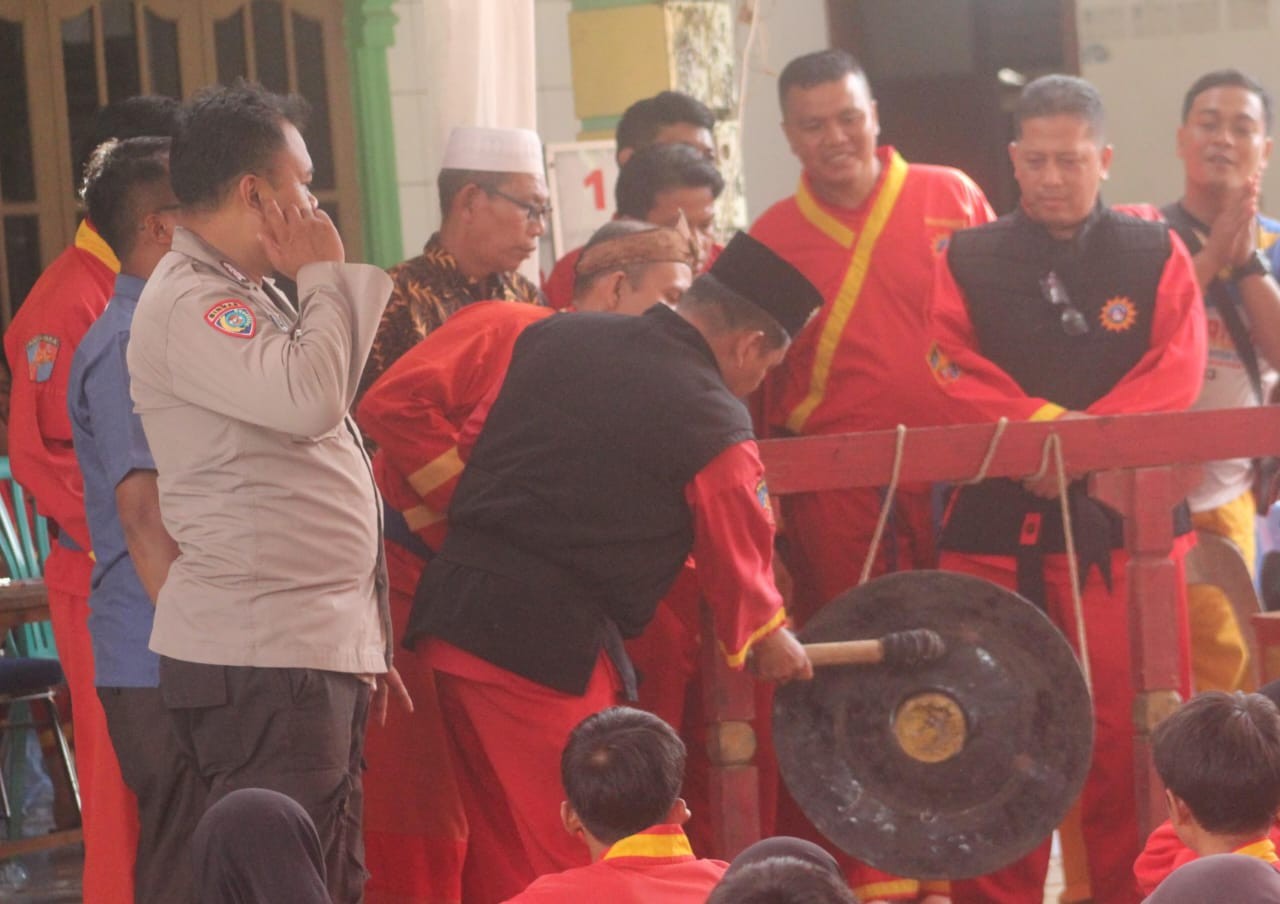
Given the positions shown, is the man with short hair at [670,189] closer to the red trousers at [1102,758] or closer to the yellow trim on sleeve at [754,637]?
the red trousers at [1102,758]

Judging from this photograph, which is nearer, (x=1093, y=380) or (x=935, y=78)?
(x=1093, y=380)

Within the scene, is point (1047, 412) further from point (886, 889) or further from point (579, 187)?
point (579, 187)

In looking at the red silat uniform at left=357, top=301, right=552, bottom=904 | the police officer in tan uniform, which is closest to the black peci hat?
the red silat uniform at left=357, top=301, right=552, bottom=904

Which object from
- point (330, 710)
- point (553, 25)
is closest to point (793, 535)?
point (330, 710)

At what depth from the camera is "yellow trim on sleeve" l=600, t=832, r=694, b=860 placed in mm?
2496

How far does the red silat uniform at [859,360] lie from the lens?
4.35 m

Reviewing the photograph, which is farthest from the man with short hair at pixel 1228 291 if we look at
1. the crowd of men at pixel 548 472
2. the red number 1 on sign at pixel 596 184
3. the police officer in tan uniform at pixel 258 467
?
the police officer in tan uniform at pixel 258 467

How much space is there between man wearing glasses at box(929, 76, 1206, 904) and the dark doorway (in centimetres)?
320

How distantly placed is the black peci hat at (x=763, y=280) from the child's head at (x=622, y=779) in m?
0.89

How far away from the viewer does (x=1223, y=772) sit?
2363mm

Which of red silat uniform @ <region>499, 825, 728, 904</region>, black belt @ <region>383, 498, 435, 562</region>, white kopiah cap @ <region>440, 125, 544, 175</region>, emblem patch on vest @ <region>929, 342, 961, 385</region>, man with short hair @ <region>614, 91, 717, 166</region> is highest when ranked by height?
man with short hair @ <region>614, 91, 717, 166</region>

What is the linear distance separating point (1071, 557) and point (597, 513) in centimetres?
109

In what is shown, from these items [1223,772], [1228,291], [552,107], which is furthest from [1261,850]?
[552,107]

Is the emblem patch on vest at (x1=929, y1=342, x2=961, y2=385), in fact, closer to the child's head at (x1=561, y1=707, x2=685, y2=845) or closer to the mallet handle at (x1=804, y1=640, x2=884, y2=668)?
the mallet handle at (x1=804, y1=640, x2=884, y2=668)
